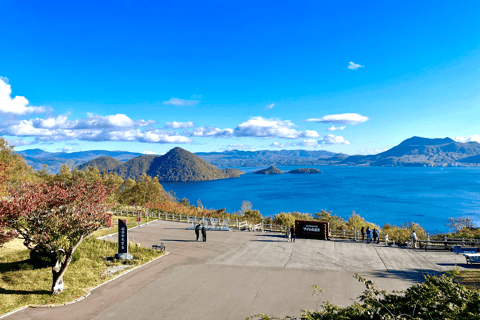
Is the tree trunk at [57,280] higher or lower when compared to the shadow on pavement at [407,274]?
higher

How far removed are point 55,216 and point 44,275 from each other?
187 inches

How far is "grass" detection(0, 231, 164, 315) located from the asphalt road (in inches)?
27.4

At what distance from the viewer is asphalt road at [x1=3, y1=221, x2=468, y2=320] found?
9.88 m

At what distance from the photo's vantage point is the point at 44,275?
12.9 metres

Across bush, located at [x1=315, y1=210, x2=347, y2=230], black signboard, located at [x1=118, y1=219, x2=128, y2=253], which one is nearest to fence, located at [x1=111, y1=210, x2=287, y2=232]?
bush, located at [x1=315, y1=210, x2=347, y2=230]

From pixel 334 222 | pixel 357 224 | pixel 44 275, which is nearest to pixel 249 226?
pixel 334 222

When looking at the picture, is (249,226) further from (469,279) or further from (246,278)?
(469,279)

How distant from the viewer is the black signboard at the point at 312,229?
21283mm

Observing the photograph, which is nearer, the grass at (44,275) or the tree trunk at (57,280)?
the grass at (44,275)

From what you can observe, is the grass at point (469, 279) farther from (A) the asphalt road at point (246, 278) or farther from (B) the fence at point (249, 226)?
(B) the fence at point (249, 226)

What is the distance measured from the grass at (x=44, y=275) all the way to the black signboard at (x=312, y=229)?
437 inches

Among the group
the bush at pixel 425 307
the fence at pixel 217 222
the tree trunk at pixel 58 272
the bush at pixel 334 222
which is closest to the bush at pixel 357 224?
the bush at pixel 334 222

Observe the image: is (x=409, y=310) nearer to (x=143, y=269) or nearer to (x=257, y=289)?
(x=257, y=289)

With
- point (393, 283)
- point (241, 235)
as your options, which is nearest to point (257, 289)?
point (393, 283)
